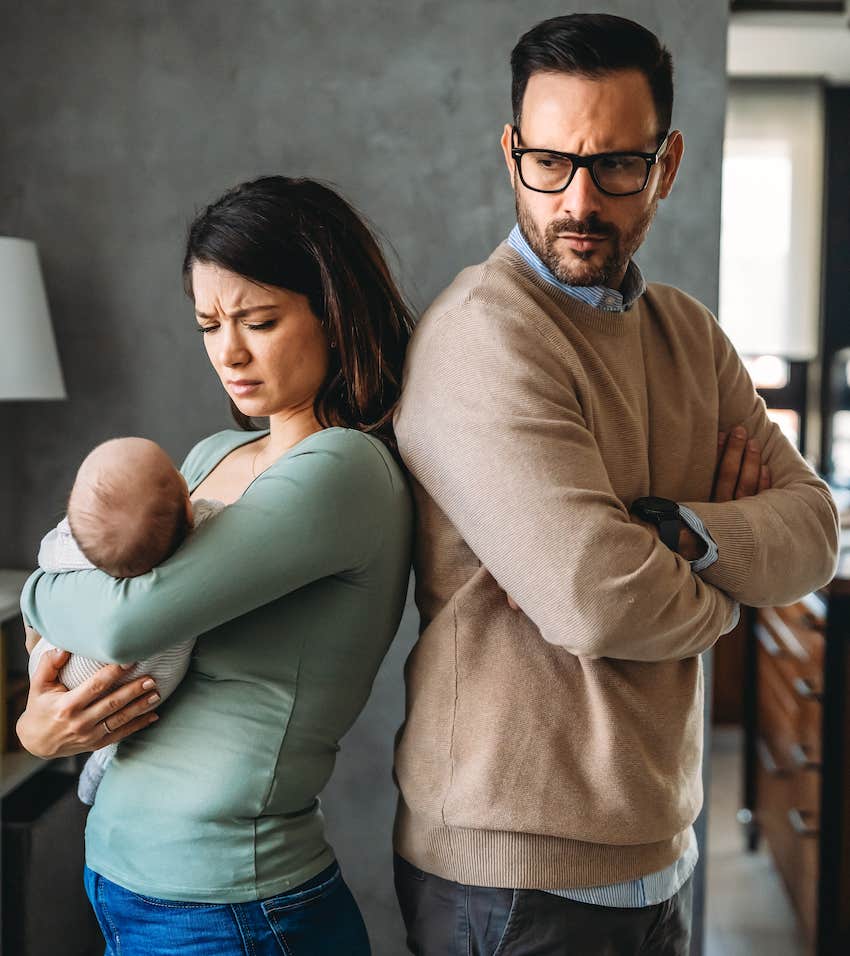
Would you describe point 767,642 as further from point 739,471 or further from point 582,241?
point 582,241

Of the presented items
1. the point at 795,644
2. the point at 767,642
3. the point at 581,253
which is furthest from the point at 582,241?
the point at 767,642

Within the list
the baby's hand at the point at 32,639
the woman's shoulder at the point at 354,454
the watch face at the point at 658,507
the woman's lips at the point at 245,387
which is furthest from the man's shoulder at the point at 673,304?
the baby's hand at the point at 32,639

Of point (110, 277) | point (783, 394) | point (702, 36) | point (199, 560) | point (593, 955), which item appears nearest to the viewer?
point (199, 560)

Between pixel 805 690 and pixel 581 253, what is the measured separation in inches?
69.2

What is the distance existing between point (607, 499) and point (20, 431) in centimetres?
153

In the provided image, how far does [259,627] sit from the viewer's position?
113 cm

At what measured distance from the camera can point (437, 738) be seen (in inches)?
45.8

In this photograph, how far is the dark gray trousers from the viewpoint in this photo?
1119 mm

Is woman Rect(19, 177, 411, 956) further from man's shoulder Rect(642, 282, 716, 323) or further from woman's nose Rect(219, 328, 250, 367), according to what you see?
man's shoulder Rect(642, 282, 716, 323)

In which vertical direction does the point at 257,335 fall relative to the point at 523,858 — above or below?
above

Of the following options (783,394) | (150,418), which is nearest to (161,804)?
(150,418)

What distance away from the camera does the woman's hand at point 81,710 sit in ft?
3.71

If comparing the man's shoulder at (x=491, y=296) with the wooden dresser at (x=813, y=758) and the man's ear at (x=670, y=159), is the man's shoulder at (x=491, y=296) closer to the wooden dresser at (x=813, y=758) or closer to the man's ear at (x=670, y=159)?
the man's ear at (x=670, y=159)

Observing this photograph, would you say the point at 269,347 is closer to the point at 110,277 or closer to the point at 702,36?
the point at 110,277
